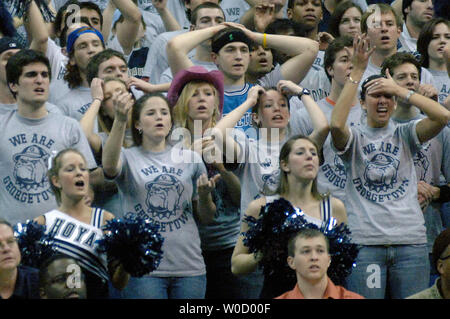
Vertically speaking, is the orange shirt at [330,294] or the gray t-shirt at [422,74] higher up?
the gray t-shirt at [422,74]

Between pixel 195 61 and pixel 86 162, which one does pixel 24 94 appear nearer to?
pixel 86 162

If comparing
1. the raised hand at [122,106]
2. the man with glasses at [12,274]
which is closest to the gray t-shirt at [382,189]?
the raised hand at [122,106]

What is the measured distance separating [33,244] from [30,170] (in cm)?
76

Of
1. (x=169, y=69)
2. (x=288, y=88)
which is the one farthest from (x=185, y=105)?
(x=169, y=69)

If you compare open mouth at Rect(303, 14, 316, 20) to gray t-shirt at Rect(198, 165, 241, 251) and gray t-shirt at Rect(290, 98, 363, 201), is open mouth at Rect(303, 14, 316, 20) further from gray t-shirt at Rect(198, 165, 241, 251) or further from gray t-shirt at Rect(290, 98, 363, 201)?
gray t-shirt at Rect(198, 165, 241, 251)

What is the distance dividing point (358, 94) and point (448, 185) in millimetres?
894

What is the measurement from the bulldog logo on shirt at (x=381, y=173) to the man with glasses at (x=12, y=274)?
2.19 metres

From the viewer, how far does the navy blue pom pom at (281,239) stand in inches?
216

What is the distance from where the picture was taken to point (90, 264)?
5.56 metres

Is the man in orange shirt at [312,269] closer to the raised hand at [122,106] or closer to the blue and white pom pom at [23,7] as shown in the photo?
the raised hand at [122,106]

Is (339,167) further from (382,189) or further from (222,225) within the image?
(222,225)

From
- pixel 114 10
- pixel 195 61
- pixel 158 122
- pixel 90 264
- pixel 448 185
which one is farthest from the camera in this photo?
pixel 114 10
